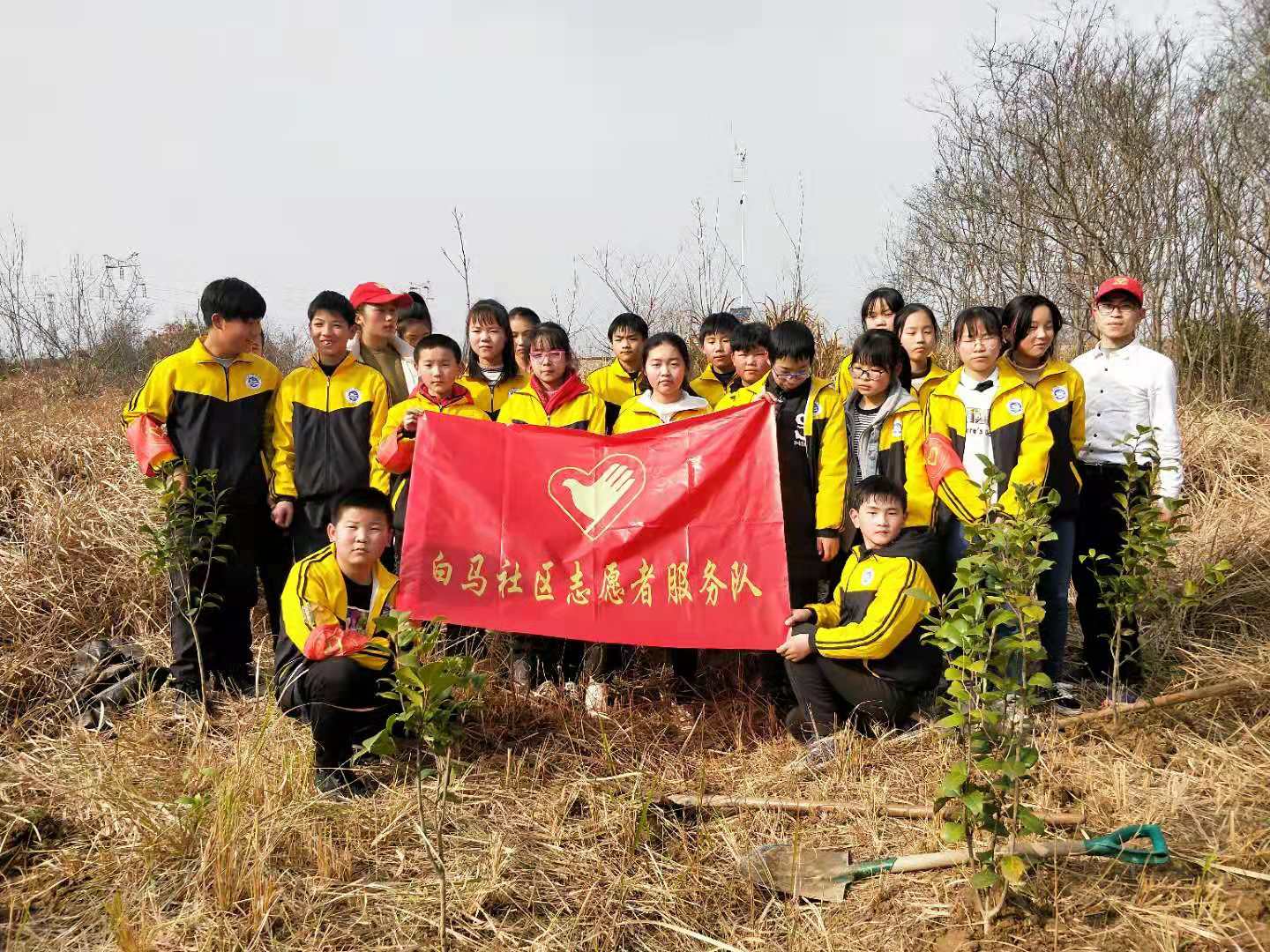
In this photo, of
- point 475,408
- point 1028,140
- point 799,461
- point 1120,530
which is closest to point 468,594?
point 475,408

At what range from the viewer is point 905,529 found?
→ 397 cm

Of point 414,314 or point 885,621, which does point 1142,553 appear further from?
point 414,314

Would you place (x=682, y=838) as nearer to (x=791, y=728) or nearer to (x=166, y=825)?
(x=791, y=728)

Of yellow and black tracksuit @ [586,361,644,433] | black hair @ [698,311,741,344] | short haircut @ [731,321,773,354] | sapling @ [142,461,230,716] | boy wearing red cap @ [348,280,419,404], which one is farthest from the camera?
black hair @ [698,311,741,344]

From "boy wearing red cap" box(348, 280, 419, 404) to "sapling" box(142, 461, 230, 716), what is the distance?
122cm

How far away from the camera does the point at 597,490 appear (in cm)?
426

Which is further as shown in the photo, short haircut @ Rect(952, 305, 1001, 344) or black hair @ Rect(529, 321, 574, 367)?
black hair @ Rect(529, 321, 574, 367)

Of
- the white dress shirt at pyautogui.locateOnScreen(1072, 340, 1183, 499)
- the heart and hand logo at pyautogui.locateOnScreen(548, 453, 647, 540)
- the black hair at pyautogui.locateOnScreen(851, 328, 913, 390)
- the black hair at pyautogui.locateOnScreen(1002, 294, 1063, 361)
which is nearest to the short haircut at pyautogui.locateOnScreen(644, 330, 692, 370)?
the heart and hand logo at pyautogui.locateOnScreen(548, 453, 647, 540)

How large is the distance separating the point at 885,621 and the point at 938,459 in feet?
2.87

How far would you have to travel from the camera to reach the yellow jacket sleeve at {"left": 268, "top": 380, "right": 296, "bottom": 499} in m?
4.47

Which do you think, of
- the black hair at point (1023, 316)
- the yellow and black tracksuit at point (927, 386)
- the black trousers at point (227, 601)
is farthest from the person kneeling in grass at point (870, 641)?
the black trousers at point (227, 601)

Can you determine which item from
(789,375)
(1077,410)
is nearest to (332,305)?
(789,375)

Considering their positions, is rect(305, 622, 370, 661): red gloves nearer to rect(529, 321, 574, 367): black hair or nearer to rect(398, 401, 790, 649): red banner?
rect(398, 401, 790, 649): red banner

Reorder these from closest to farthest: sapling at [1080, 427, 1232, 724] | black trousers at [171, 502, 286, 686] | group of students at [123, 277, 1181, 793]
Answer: sapling at [1080, 427, 1232, 724], group of students at [123, 277, 1181, 793], black trousers at [171, 502, 286, 686]
